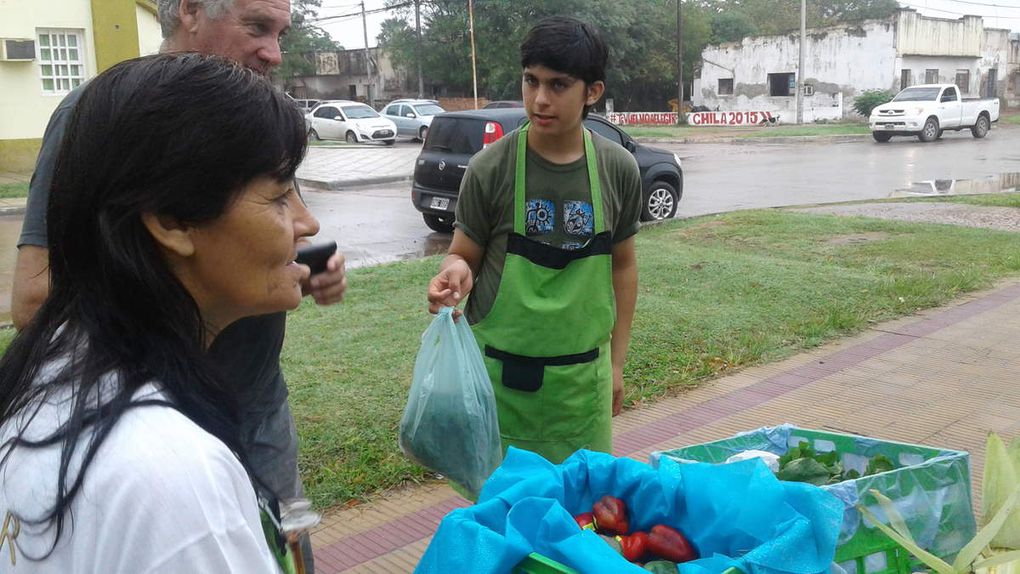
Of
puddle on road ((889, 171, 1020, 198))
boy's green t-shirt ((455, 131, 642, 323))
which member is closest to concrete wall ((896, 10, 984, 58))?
puddle on road ((889, 171, 1020, 198))

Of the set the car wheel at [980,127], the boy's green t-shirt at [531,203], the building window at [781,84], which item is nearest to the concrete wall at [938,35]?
the building window at [781,84]

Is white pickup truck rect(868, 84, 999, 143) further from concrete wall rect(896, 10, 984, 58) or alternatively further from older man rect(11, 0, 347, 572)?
older man rect(11, 0, 347, 572)

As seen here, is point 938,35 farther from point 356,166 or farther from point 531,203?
point 531,203

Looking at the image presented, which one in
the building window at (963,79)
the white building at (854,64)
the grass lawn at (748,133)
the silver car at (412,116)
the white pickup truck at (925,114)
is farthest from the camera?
the building window at (963,79)

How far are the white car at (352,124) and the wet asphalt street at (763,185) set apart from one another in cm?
1037

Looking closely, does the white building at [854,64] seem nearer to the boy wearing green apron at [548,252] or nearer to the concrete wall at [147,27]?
the concrete wall at [147,27]

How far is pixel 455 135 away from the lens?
11.7 meters

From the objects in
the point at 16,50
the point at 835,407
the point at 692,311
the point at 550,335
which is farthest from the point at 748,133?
the point at 550,335

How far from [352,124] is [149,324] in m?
31.7

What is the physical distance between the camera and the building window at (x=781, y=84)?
43031 mm

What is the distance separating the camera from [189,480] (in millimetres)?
985

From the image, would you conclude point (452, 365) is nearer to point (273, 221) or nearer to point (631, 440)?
point (273, 221)

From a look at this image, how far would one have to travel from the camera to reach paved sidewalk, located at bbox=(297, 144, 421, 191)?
1872cm

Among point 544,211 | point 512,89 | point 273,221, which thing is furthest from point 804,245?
point 512,89
